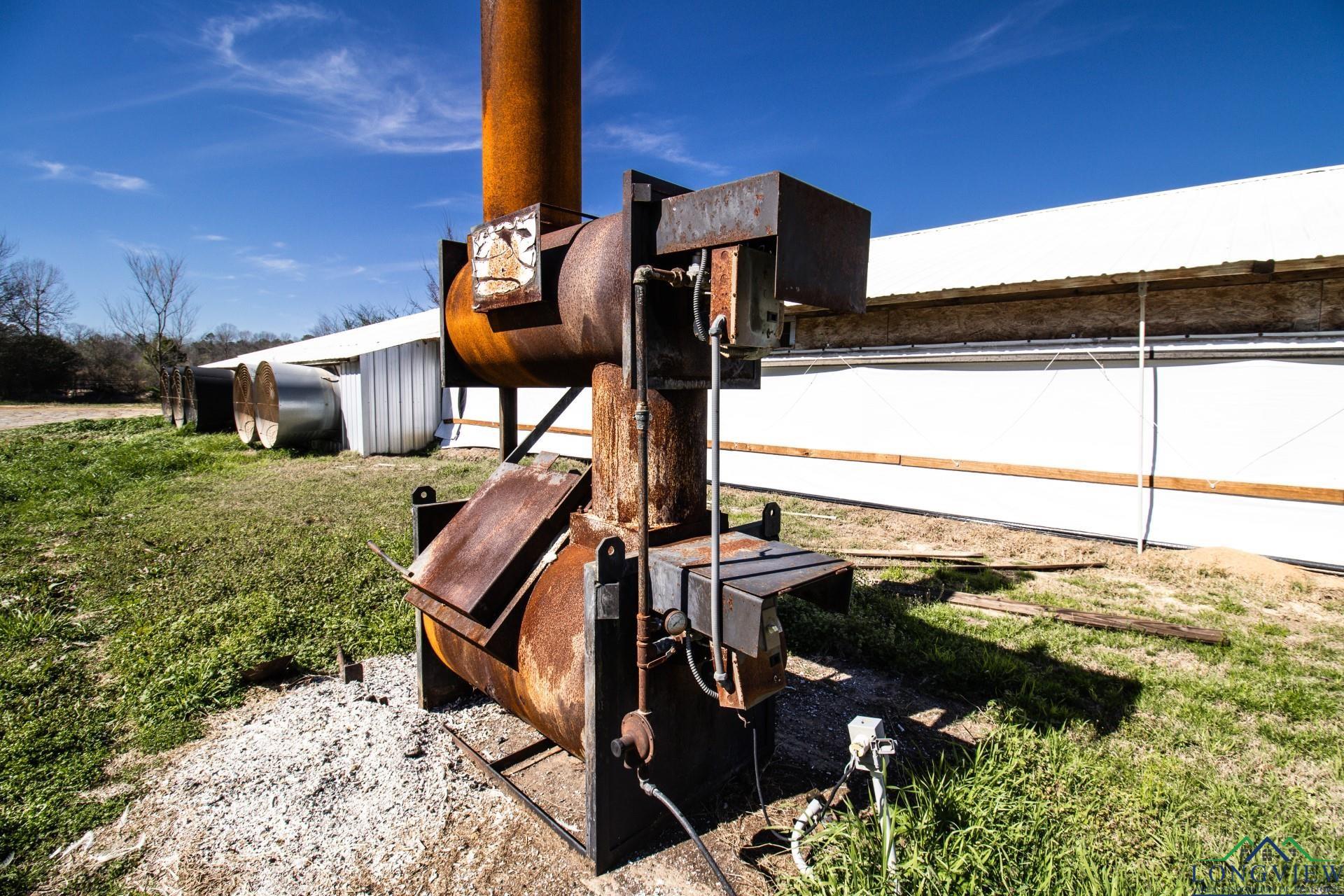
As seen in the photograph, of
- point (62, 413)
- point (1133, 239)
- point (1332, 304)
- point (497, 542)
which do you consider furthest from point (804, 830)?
point (62, 413)

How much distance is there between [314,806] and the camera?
2625 millimetres

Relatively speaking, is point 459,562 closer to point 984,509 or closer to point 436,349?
point 984,509

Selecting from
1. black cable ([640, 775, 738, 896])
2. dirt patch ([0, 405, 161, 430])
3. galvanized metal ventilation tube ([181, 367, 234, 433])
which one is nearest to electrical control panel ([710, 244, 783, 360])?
black cable ([640, 775, 738, 896])

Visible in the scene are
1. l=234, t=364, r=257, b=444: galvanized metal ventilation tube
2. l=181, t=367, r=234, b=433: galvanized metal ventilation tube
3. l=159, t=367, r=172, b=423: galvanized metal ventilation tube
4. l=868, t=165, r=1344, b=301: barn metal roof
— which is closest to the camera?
l=868, t=165, r=1344, b=301: barn metal roof

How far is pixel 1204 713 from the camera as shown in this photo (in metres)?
3.38

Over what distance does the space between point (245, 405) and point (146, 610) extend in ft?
40.6

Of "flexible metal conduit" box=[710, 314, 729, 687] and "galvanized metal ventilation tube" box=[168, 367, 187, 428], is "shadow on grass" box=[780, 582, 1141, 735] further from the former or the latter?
"galvanized metal ventilation tube" box=[168, 367, 187, 428]

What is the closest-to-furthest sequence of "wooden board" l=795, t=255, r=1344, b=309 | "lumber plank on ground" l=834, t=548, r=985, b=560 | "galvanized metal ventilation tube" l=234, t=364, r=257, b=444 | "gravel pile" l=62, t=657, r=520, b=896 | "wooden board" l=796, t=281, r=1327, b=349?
"gravel pile" l=62, t=657, r=520, b=896 < "wooden board" l=795, t=255, r=1344, b=309 < "wooden board" l=796, t=281, r=1327, b=349 < "lumber plank on ground" l=834, t=548, r=985, b=560 < "galvanized metal ventilation tube" l=234, t=364, r=257, b=444

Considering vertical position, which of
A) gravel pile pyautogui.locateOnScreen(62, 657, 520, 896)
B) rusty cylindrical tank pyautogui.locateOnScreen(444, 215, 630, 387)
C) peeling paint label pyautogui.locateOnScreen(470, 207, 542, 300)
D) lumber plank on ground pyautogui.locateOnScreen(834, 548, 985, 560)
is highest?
peeling paint label pyautogui.locateOnScreen(470, 207, 542, 300)

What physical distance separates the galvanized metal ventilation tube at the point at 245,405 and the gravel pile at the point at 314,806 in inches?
543

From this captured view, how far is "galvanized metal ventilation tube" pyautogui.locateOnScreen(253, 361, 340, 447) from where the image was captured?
13.4 metres

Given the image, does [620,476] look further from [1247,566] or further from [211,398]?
[211,398]

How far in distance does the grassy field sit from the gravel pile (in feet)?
0.63

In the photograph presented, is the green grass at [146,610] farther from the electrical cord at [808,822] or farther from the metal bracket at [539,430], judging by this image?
the electrical cord at [808,822]
